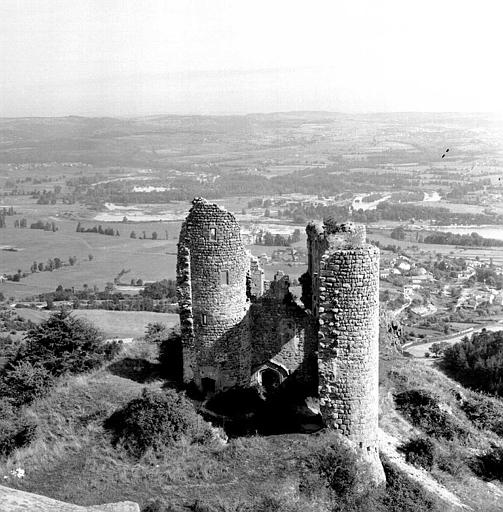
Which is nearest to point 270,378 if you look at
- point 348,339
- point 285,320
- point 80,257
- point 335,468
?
point 285,320

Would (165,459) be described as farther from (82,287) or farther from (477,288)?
(477,288)

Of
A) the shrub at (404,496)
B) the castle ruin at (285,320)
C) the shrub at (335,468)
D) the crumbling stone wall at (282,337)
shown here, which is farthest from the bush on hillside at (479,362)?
the shrub at (335,468)

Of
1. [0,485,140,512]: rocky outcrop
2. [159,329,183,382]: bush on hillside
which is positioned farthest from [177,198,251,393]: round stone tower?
[0,485,140,512]: rocky outcrop

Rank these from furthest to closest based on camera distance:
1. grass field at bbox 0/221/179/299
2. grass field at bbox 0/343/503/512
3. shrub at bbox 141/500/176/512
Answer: grass field at bbox 0/221/179/299 → grass field at bbox 0/343/503/512 → shrub at bbox 141/500/176/512

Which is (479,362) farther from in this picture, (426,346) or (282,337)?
(282,337)

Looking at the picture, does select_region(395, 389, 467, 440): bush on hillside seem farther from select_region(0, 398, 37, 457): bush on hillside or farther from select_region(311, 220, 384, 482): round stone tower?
select_region(0, 398, 37, 457): bush on hillside

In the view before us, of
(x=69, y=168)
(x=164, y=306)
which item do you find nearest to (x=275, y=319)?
(x=164, y=306)
